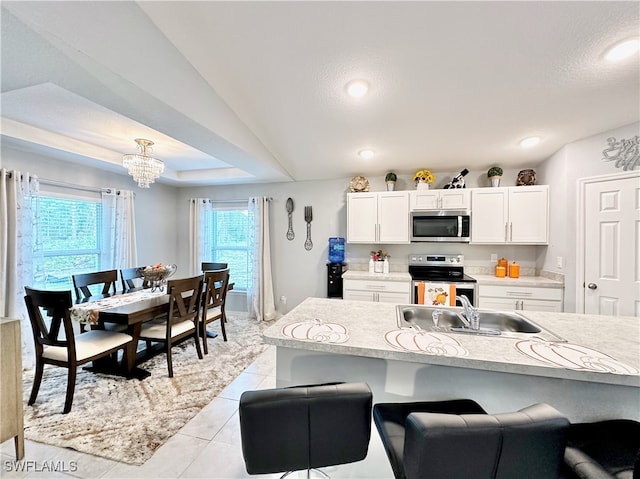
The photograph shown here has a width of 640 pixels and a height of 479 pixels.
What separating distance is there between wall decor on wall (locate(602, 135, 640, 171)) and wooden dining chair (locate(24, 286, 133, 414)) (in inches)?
186

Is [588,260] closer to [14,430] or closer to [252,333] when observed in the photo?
[252,333]

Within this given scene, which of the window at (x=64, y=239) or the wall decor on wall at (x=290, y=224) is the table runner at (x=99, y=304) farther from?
the wall decor on wall at (x=290, y=224)

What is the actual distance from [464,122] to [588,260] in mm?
1815

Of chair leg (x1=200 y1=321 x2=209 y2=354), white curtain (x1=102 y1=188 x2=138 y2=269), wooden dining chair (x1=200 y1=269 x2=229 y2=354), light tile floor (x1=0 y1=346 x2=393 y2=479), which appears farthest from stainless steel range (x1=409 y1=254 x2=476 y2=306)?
white curtain (x1=102 y1=188 x2=138 y2=269)

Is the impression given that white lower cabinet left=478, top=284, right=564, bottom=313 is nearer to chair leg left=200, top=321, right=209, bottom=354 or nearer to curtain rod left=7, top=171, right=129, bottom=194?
chair leg left=200, top=321, right=209, bottom=354

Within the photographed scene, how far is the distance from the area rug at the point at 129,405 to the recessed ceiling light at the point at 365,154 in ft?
8.86

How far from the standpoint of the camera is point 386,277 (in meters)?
3.47

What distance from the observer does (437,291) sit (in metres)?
3.23

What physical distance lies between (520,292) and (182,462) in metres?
3.52

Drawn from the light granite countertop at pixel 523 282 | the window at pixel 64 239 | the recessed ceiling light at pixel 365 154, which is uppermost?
the recessed ceiling light at pixel 365 154

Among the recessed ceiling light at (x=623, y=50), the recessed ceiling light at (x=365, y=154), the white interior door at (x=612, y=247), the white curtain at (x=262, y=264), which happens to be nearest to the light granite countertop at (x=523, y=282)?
the white interior door at (x=612, y=247)

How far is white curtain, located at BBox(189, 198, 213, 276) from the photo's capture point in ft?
15.7

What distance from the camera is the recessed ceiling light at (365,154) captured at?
10.5 ft

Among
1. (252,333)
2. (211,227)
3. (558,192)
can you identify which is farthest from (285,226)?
(558,192)
